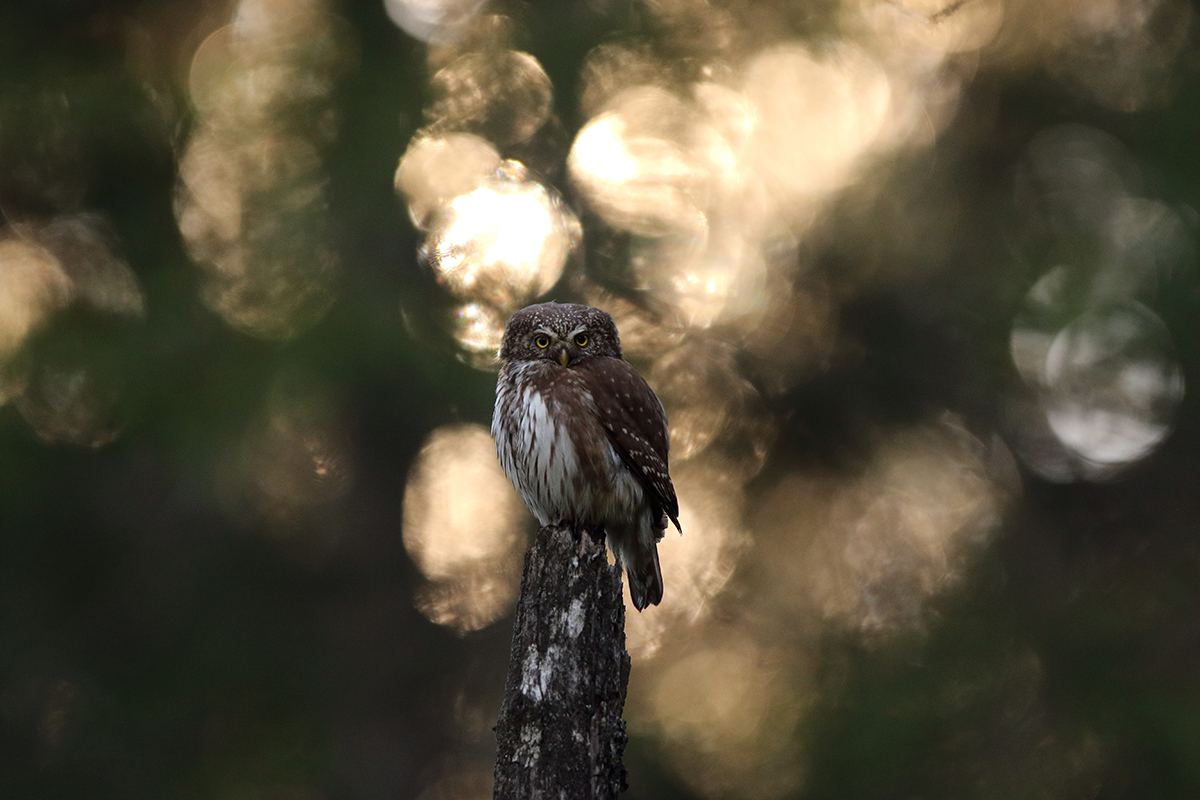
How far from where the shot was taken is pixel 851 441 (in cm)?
850

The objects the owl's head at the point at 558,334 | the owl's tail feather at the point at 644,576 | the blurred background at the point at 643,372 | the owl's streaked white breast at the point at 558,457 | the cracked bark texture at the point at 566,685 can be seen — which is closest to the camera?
the cracked bark texture at the point at 566,685

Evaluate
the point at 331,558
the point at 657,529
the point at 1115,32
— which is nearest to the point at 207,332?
the point at 331,558

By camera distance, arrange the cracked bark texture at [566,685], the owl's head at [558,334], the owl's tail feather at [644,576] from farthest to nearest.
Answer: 1. the owl's tail feather at [644,576]
2. the owl's head at [558,334]
3. the cracked bark texture at [566,685]

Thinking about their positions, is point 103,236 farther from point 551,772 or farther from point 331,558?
point 551,772

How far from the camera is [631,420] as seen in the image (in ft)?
15.3

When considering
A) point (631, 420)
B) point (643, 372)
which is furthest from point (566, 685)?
point (643, 372)

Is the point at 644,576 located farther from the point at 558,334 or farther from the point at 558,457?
the point at 558,334

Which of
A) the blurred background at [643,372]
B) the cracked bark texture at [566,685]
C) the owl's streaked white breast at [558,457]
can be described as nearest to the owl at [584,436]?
the owl's streaked white breast at [558,457]

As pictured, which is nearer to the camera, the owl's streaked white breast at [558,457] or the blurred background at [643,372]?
the owl's streaked white breast at [558,457]

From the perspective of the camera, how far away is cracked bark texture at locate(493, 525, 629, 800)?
2.68 meters

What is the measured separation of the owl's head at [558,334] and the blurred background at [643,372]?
2.76 metres

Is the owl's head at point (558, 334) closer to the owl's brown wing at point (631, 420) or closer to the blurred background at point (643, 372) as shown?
the owl's brown wing at point (631, 420)

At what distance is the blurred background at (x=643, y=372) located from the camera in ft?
25.2

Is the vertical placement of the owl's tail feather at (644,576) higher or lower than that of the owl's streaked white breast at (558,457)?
lower
